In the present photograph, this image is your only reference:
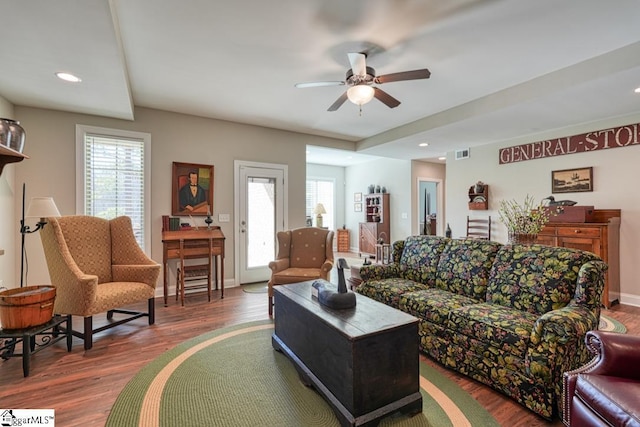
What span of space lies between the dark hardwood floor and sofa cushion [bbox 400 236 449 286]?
3.01 feet

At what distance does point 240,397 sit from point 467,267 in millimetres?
2169

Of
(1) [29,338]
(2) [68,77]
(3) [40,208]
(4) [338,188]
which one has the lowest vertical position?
(1) [29,338]

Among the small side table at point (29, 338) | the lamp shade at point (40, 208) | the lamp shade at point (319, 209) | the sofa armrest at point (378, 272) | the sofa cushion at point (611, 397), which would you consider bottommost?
the small side table at point (29, 338)

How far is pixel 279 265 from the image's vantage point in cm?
361

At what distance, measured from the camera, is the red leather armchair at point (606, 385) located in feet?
3.84

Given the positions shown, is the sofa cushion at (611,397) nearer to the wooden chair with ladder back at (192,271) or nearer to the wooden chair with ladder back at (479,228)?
the wooden chair with ladder back at (192,271)

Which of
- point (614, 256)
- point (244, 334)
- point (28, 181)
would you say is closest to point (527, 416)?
point (244, 334)

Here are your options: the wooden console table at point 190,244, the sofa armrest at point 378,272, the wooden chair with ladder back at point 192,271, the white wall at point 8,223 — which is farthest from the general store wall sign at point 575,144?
the white wall at point 8,223

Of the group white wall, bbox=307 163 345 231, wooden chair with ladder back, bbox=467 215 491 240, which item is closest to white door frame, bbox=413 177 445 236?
wooden chair with ladder back, bbox=467 215 491 240

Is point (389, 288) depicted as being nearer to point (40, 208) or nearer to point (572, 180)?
point (40, 208)

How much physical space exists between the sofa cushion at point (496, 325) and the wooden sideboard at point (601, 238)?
256cm

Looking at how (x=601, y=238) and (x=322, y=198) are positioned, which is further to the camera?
(x=322, y=198)

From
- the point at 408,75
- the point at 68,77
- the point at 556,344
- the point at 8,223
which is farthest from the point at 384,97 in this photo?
the point at 8,223

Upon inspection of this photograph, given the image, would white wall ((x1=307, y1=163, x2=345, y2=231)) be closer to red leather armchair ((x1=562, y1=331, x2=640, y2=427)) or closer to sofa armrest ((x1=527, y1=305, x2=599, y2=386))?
sofa armrest ((x1=527, y1=305, x2=599, y2=386))
